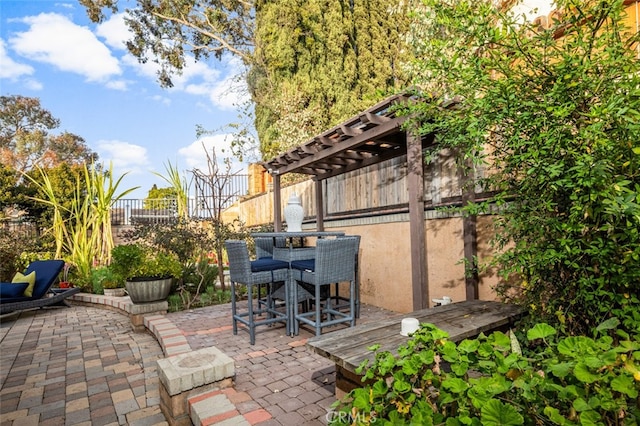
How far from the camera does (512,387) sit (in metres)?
0.99

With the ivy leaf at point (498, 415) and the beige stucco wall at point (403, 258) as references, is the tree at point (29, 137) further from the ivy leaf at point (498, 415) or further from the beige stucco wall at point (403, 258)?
the ivy leaf at point (498, 415)

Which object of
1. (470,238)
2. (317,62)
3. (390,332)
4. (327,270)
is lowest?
(390,332)

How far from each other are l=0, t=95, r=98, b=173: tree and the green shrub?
2001 cm

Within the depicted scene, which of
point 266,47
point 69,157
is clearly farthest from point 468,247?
point 69,157

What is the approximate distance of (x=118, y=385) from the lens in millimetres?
2572

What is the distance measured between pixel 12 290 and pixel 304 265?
4462 millimetres

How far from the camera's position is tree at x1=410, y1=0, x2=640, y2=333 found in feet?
4.66

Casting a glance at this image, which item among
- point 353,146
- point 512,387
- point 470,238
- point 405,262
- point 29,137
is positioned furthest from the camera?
point 29,137

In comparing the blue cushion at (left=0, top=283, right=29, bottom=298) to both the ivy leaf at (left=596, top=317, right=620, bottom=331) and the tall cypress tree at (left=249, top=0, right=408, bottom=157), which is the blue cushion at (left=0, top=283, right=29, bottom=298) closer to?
the tall cypress tree at (left=249, top=0, right=408, bottom=157)

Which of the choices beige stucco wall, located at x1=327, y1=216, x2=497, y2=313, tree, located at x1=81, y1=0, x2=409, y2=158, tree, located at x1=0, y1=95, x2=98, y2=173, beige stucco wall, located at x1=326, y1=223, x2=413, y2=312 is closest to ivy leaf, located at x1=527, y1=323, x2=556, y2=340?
beige stucco wall, located at x1=327, y1=216, x2=497, y2=313

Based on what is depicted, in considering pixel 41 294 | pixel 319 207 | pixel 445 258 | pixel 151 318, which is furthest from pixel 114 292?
pixel 445 258

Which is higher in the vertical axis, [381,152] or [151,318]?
[381,152]

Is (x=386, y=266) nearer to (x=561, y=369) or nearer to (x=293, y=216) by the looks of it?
(x=293, y=216)

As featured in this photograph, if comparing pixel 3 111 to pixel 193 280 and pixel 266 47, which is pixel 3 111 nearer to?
pixel 266 47
